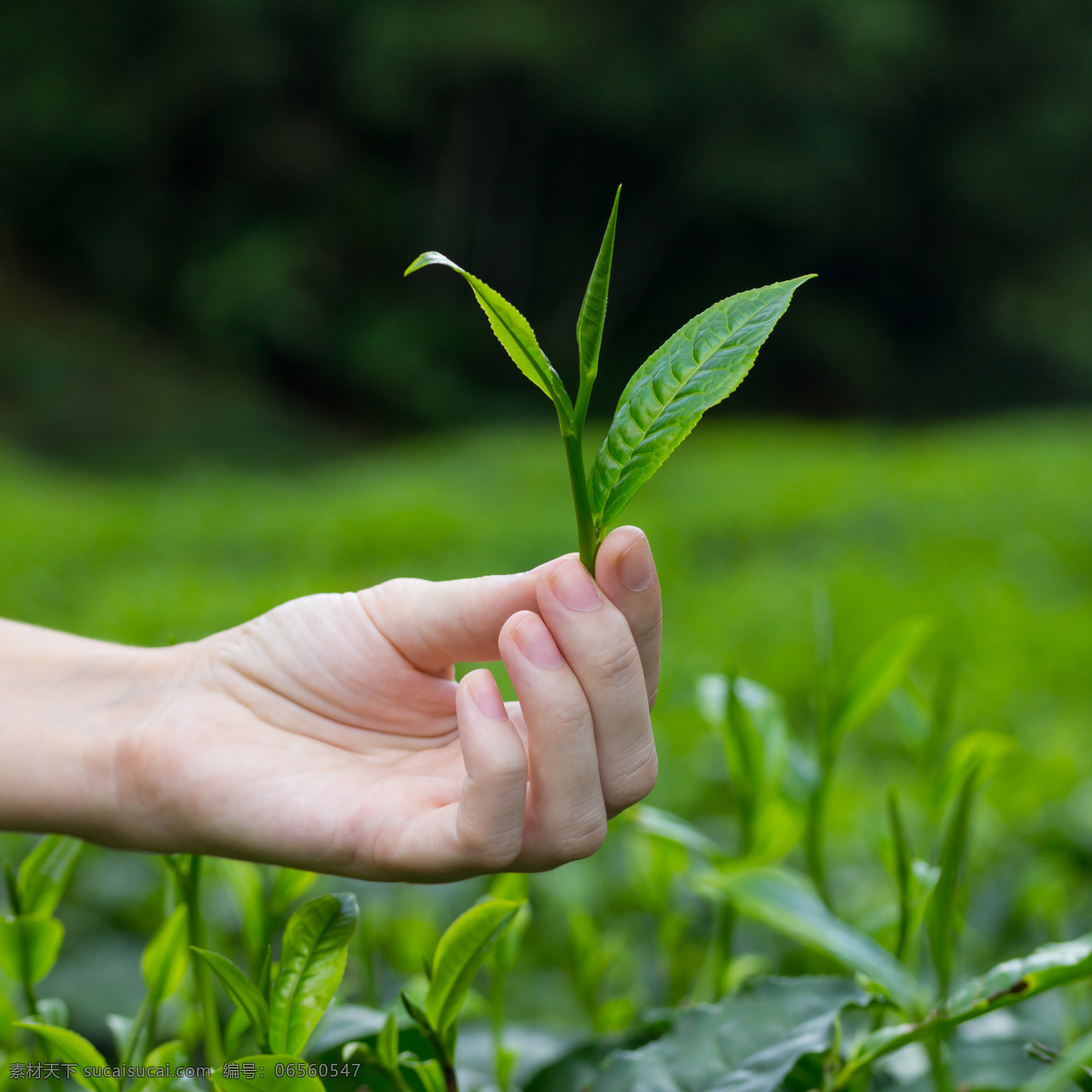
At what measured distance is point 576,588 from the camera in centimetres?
57

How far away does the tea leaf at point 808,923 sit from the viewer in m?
0.53

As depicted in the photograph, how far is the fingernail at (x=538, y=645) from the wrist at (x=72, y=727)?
32cm

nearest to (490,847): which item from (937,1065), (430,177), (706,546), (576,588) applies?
(576,588)

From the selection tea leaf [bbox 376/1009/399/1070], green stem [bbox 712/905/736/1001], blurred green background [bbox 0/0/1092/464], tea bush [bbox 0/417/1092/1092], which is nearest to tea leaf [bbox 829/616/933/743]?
tea bush [bbox 0/417/1092/1092]

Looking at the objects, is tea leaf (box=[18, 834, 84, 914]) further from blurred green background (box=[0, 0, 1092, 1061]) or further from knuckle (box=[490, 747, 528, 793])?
blurred green background (box=[0, 0, 1092, 1061])

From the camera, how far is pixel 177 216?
11.0 m

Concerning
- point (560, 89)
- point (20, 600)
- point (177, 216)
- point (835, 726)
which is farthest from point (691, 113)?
point (835, 726)

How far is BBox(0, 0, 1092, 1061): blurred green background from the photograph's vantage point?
13.1 feet

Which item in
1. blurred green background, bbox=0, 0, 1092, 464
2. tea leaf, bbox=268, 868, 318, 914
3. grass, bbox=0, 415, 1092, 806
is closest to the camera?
tea leaf, bbox=268, 868, 318, 914

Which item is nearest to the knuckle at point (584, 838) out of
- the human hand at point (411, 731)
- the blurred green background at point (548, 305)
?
the human hand at point (411, 731)

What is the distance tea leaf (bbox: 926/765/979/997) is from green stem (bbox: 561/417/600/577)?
0.75 ft

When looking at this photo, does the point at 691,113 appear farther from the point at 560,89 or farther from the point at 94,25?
the point at 94,25

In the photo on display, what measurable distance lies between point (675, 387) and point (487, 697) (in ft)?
0.70

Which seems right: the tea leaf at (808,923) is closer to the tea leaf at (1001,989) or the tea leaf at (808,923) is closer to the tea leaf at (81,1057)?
the tea leaf at (1001,989)
